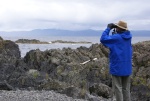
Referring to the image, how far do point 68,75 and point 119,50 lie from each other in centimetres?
1052

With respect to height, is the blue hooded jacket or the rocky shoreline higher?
the blue hooded jacket

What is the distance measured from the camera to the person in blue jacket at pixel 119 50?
393 inches

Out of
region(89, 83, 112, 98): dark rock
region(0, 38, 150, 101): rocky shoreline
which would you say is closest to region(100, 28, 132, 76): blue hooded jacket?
region(0, 38, 150, 101): rocky shoreline

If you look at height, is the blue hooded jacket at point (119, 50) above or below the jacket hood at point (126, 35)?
below

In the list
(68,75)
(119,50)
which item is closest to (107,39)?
(119,50)

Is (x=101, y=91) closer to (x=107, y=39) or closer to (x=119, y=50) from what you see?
(x=119, y=50)

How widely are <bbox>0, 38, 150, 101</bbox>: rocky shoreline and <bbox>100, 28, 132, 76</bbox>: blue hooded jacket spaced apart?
3.15 meters

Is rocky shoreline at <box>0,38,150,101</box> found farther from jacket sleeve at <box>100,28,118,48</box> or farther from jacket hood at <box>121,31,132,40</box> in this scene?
jacket hood at <box>121,31,132,40</box>

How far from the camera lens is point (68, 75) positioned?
20375 mm

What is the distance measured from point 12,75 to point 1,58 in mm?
4553

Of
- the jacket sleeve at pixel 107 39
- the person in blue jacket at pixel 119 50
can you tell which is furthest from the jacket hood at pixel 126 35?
the jacket sleeve at pixel 107 39

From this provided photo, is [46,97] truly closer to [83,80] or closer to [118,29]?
[118,29]

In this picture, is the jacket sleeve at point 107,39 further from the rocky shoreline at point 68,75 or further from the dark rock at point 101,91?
the dark rock at point 101,91

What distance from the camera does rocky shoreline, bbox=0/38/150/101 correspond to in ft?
53.0
